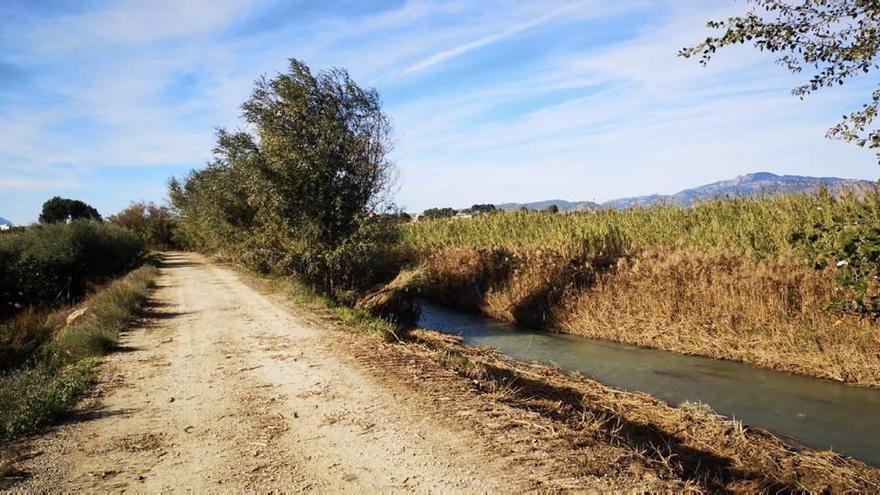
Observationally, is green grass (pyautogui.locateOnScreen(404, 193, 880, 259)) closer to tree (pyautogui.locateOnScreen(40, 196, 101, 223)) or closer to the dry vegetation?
the dry vegetation

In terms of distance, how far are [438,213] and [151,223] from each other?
113 feet

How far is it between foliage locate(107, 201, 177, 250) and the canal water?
5169 centimetres

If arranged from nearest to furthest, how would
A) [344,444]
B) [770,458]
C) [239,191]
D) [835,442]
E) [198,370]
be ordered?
[344,444] → [770,458] → [835,442] → [198,370] → [239,191]

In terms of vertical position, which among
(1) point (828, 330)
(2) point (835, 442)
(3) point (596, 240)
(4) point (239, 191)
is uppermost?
(4) point (239, 191)

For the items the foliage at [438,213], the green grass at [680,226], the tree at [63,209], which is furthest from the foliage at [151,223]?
the green grass at [680,226]

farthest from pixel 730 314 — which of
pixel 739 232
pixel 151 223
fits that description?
pixel 151 223

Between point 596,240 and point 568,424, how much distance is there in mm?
14756

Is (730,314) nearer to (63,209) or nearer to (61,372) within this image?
(61,372)

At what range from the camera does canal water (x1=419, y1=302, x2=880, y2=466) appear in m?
9.29

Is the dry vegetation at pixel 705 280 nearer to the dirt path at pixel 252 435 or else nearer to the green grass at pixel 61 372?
the dirt path at pixel 252 435

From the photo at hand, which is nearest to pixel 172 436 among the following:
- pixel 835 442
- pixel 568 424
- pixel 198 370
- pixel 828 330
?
pixel 198 370

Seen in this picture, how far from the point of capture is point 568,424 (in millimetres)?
6836

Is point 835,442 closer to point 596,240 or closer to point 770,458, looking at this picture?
point 770,458

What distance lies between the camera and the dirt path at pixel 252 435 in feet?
17.9
